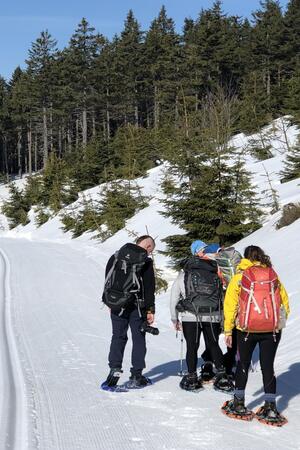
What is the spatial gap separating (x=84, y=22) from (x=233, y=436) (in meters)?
64.1

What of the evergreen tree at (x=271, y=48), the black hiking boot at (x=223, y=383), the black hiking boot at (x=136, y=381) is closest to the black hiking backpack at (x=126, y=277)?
the black hiking boot at (x=136, y=381)

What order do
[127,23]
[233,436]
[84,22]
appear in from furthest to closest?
[127,23] < [84,22] < [233,436]

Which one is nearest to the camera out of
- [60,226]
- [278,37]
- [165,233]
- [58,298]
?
[58,298]

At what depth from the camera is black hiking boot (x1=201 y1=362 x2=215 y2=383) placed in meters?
6.27

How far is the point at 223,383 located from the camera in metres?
5.89

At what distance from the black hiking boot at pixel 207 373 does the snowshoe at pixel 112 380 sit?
1074mm

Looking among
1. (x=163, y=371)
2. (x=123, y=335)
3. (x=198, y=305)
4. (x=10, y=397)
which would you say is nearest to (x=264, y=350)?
(x=198, y=305)

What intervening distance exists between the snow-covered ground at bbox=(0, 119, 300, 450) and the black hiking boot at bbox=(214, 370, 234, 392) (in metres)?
0.13

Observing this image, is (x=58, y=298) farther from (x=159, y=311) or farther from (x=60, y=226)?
(x=60, y=226)

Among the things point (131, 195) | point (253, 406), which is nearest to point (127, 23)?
point (131, 195)

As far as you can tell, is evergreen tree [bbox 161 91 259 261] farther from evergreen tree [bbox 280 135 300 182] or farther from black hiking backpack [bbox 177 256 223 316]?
black hiking backpack [bbox 177 256 223 316]

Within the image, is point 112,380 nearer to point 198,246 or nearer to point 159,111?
point 198,246

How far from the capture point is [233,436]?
4500mm

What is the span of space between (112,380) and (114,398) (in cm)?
31
